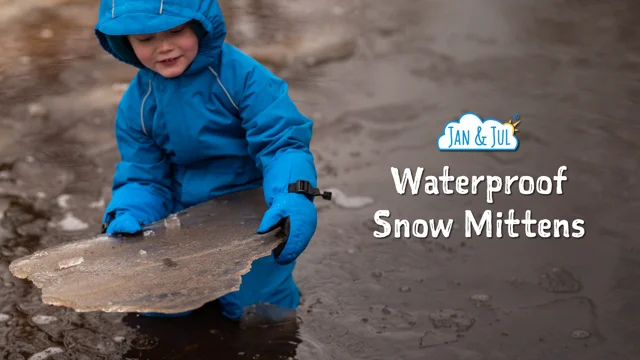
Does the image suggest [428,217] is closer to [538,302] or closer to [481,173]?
[481,173]

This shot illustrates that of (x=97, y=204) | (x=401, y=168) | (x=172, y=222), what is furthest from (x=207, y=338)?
(x=401, y=168)

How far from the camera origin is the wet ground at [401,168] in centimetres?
289

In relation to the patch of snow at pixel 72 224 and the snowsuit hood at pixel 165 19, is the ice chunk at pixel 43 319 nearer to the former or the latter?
the patch of snow at pixel 72 224

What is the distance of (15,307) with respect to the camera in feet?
10.0

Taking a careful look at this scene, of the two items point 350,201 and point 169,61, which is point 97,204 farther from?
point 169,61

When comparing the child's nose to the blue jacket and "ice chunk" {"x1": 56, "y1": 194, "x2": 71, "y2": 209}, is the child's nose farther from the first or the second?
"ice chunk" {"x1": 56, "y1": 194, "x2": 71, "y2": 209}

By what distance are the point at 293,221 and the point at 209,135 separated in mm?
504

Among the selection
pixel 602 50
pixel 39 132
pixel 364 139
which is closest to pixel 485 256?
pixel 364 139

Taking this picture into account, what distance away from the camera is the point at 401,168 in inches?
156

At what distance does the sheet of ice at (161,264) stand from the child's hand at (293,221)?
4 cm

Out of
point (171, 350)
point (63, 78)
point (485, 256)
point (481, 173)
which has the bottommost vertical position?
point (171, 350)

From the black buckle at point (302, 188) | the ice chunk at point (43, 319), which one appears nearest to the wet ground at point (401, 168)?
the ice chunk at point (43, 319)

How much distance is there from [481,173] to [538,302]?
97 centimetres

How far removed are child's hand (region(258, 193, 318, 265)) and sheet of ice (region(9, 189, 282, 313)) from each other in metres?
0.04
